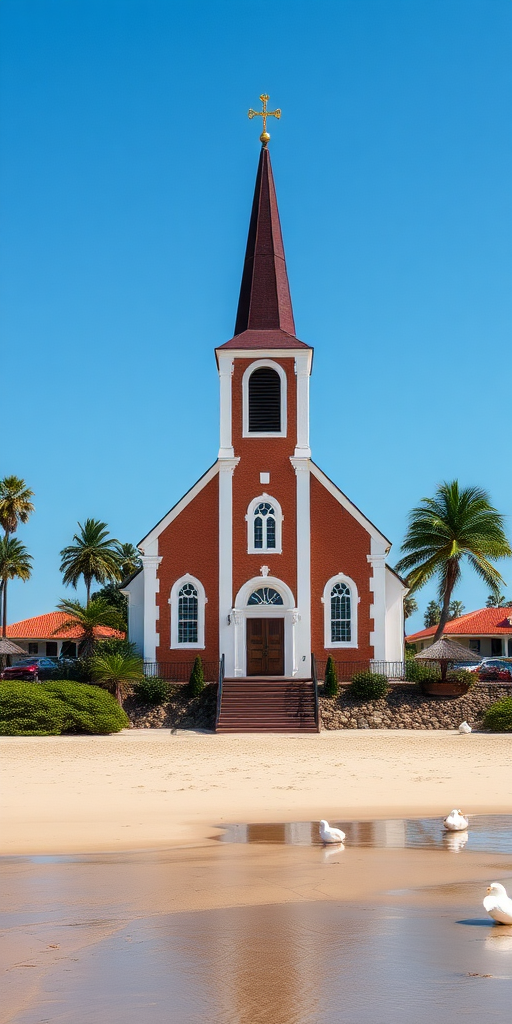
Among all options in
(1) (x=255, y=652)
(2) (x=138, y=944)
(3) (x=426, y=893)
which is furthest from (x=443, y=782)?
(1) (x=255, y=652)

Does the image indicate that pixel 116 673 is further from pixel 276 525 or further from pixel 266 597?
pixel 276 525

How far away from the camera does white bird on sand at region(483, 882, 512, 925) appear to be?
9.81m

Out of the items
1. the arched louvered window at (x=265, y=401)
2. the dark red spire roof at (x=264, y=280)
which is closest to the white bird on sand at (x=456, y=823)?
the arched louvered window at (x=265, y=401)

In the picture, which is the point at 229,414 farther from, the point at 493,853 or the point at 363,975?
the point at 363,975

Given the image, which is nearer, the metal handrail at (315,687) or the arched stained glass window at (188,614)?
the metal handrail at (315,687)

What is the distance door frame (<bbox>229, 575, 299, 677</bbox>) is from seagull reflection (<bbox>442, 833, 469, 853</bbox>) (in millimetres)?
21787

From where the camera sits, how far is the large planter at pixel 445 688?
116 ft

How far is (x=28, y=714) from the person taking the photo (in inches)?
1217

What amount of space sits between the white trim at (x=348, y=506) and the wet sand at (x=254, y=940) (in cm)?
2438

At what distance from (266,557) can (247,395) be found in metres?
6.33

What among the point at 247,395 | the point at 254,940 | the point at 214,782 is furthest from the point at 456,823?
the point at 247,395

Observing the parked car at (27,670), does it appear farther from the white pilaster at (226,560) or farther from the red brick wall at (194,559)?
the white pilaster at (226,560)

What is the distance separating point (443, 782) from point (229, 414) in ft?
64.8

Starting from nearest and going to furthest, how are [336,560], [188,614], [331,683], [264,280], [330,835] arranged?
[330,835]
[331,683]
[336,560]
[188,614]
[264,280]
